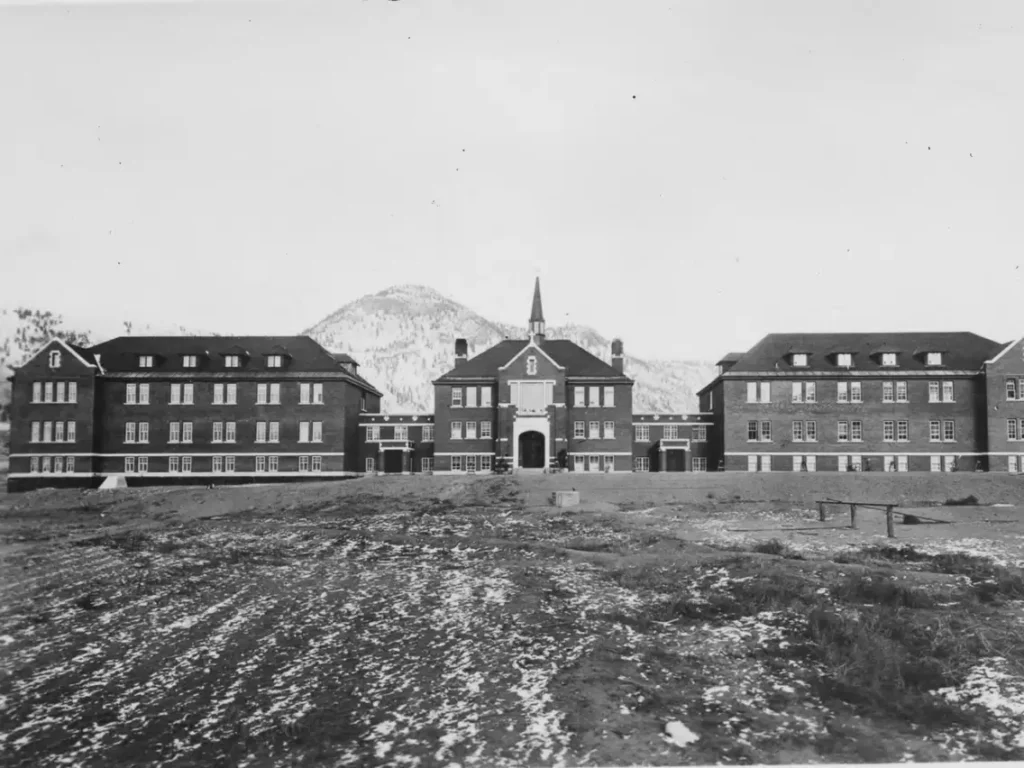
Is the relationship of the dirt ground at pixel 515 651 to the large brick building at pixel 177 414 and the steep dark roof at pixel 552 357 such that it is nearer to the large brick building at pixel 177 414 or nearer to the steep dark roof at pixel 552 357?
the large brick building at pixel 177 414

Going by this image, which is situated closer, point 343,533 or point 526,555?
point 526,555

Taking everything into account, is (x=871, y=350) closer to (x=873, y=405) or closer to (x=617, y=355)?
(x=873, y=405)

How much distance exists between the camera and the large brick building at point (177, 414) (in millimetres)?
51781

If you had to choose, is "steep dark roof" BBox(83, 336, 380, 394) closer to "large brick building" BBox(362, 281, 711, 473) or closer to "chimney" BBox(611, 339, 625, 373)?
"large brick building" BBox(362, 281, 711, 473)

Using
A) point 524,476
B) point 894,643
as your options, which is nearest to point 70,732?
point 894,643

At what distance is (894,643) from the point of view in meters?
9.12

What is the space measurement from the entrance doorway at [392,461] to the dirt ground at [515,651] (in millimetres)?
37406

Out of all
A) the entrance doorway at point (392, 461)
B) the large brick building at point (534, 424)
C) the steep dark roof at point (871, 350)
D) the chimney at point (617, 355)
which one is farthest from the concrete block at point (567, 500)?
the entrance doorway at point (392, 461)

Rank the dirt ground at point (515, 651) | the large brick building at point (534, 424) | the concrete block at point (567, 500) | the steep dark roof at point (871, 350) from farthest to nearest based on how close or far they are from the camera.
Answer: the steep dark roof at point (871, 350) < the large brick building at point (534, 424) < the concrete block at point (567, 500) < the dirt ground at point (515, 651)

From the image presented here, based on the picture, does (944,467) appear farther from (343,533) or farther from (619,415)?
(343,533)

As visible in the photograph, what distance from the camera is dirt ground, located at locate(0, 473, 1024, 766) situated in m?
6.80

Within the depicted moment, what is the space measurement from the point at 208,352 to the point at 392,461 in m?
16.6

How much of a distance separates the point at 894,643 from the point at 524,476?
32.6 meters

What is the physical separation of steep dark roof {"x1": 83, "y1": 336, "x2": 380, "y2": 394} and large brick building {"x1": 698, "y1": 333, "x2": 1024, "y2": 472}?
31459mm
